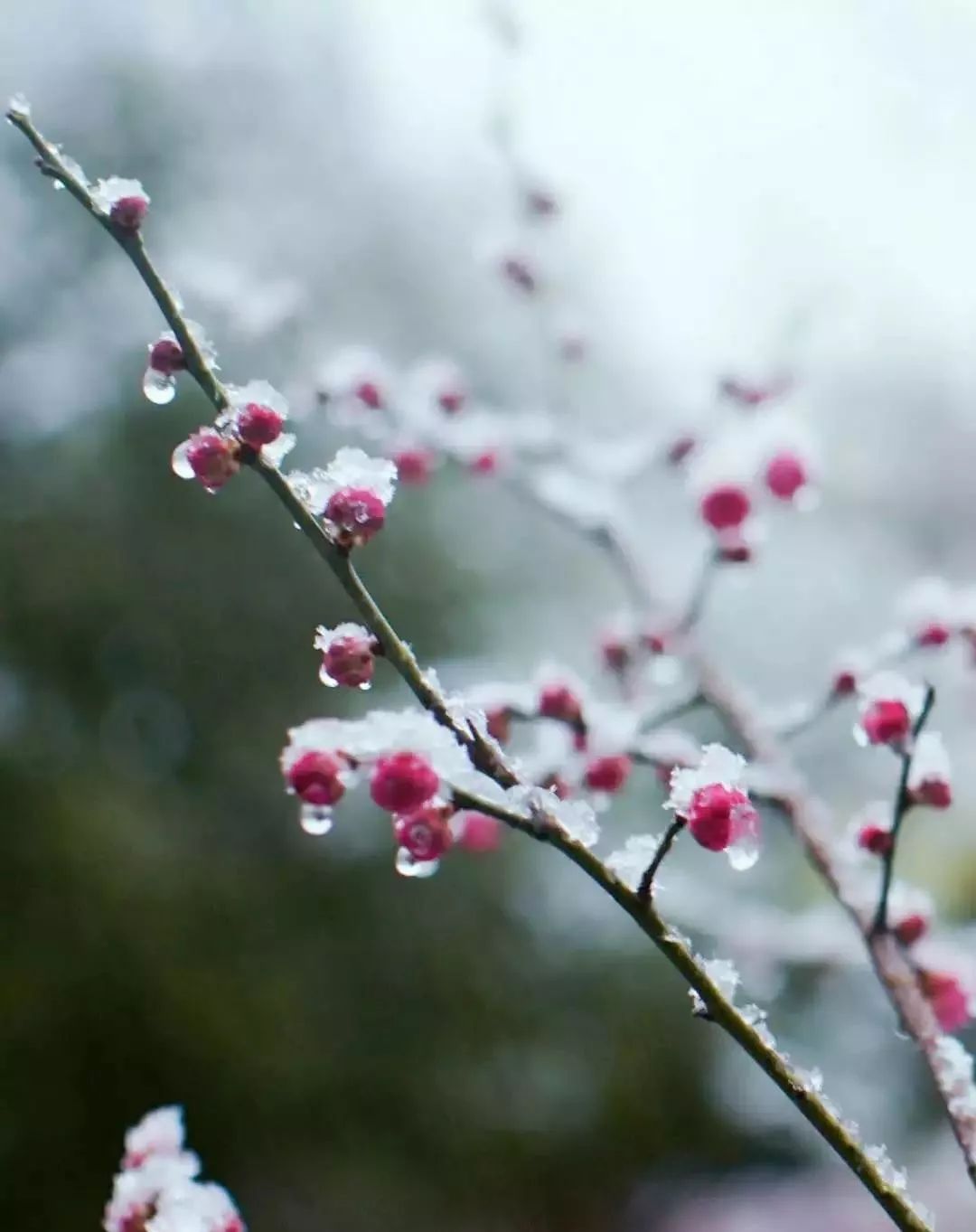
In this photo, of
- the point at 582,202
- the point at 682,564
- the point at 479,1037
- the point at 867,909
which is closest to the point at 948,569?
the point at 682,564

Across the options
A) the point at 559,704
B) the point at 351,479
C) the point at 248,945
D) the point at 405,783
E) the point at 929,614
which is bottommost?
the point at 405,783

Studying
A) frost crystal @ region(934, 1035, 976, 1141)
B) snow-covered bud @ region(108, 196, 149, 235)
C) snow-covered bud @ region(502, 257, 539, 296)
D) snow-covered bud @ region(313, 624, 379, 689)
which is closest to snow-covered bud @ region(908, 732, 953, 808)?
frost crystal @ region(934, 1035, 976, 1141)

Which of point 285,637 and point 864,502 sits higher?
point 864,502

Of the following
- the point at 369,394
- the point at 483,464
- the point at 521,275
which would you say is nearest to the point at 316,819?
the point at 369,394

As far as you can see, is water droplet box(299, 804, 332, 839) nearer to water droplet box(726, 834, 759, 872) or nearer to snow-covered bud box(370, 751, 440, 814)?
snow-covered bud box(370, 751, 440, 814)

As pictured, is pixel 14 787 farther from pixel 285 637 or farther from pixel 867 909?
pixel 867 909

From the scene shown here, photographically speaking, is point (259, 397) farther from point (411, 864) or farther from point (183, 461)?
point (411, 864)

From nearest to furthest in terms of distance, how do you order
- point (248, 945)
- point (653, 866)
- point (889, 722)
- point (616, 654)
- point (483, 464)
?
point (653, 866) < point (889, 722) < point (616, 654) < point (483, 464) < point (248, 945)
